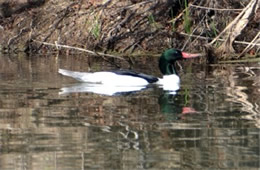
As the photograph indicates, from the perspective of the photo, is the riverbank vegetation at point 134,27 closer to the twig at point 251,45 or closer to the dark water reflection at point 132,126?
the twig at point 251,45

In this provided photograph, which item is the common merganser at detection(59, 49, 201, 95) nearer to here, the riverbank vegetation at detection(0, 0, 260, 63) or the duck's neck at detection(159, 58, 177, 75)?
the duck's neck at detection(159, 58, 177, 75)

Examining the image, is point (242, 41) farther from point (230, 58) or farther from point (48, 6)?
point (48, 6)

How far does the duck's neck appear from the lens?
15080 millimetres

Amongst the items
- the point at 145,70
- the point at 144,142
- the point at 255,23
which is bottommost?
the point at 144,142

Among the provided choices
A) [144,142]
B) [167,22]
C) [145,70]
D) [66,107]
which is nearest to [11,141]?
[144,142]

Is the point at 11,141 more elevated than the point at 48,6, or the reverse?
the point at 48,6

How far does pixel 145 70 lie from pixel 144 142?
789cm

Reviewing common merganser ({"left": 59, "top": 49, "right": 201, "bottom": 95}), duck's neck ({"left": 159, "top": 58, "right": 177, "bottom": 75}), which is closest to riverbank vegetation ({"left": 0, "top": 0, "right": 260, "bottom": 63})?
duck's neck ({"left": 159, "top": 58, "right": 177, "bottom": 75})

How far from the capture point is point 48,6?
72.3 feet

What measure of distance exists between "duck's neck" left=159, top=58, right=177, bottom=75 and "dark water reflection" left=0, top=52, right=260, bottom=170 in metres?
0.35

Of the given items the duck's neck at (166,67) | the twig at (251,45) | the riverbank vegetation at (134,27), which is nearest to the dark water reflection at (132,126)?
the duck's neck at (166,67)

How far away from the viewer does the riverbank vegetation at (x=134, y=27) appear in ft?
59.3

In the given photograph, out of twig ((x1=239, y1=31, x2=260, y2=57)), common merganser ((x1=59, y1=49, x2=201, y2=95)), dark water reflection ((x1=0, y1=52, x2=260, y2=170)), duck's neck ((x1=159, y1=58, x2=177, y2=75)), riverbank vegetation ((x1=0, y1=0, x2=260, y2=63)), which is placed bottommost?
dark water reflection ((x1=0, y1=52, x2=260, y2=170))

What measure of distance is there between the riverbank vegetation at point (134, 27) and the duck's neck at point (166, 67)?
2.19 metres
